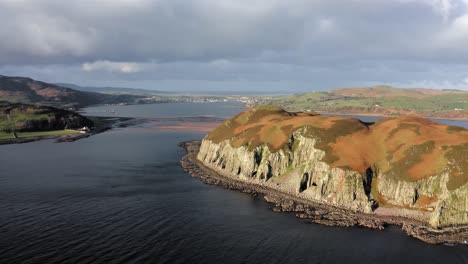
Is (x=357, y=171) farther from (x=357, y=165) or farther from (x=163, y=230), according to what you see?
(x=163, y=230)

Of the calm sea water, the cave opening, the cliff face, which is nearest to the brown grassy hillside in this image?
the cliff face

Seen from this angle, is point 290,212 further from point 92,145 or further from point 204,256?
point 92,145

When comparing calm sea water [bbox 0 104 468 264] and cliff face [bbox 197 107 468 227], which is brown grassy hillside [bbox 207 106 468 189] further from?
calm sea water [bbox 0 104 468 264]

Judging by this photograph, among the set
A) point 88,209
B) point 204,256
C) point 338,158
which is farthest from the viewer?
point 338,158

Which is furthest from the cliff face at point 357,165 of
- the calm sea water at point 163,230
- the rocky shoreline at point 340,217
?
the calm sea water at point 163,230

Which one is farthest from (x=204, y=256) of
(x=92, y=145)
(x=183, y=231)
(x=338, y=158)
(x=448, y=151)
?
(x=92, y=145)

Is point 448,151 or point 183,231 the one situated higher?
point 448,151

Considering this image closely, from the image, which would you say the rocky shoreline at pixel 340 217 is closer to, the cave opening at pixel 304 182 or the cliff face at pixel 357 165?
the cliff face at pixel 357 165
